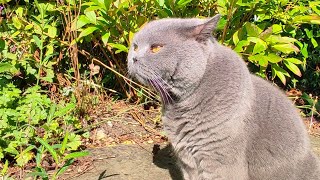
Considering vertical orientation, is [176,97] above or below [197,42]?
below

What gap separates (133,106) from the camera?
380cm

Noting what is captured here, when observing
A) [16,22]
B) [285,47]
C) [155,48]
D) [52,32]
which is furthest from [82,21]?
[285,47]

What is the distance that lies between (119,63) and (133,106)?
37cm

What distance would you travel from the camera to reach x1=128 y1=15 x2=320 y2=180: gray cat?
7.48 feet

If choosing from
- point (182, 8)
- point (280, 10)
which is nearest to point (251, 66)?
point (280, 10)

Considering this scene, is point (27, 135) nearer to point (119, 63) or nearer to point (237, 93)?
point (119, 63)

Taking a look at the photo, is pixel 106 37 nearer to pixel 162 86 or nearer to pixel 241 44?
pixel 241 44

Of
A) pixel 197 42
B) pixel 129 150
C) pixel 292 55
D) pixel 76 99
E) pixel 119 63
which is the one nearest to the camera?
pixel 197 42

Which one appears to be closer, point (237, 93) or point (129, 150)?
point (237, 93)

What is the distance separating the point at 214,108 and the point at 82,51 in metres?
1.70

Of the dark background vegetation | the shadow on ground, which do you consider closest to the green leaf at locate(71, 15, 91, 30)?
the dark background vegetation

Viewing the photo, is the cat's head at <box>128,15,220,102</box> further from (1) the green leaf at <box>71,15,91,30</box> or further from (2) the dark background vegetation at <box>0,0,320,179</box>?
(1) the green leaf at <box>71,15,91,30</box>

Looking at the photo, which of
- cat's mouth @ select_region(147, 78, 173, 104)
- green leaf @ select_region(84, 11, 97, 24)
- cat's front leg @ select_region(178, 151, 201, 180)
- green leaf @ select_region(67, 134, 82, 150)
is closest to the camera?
cat's mouth @ select_region(147, 78, 173, 104)

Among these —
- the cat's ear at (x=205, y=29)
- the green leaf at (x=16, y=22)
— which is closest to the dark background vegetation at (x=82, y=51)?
the green leaf at (x=16, y=22)
